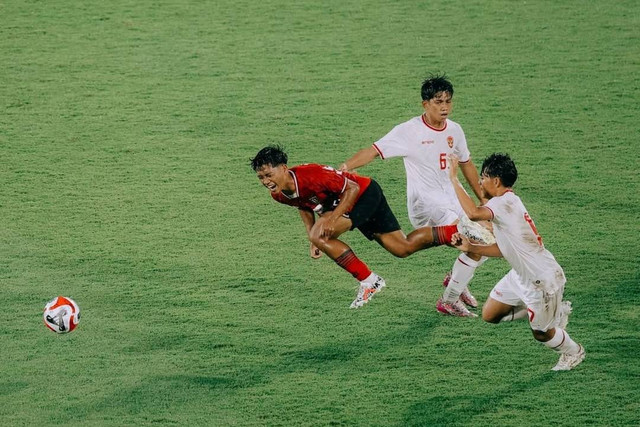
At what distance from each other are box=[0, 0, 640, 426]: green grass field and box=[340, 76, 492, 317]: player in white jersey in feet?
1.99

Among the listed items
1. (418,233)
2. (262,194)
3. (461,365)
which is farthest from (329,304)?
(262,194)

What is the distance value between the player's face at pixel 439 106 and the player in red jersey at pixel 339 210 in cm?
69

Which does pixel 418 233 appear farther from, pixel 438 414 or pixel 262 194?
pixel 262 194

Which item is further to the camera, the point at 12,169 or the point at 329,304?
the point at 12,169

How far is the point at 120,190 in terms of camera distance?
1012cm

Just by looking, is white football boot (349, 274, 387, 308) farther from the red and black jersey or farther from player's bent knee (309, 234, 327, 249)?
the red and black jersey

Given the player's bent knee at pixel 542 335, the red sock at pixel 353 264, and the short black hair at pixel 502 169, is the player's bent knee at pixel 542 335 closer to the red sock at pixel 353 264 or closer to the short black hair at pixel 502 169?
the short black hair at pixel 502 169

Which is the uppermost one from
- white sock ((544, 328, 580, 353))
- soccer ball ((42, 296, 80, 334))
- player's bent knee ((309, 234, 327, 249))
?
player's bent knee ((309, 234, 327, 249))

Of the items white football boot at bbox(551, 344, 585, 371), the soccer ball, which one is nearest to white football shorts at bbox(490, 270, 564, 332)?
white football boot at bbox(551, 344, 585, 371)

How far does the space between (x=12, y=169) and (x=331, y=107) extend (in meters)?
3.50

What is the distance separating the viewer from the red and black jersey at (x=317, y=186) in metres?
7.55

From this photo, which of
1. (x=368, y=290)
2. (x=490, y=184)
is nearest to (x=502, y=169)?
(x=490, y=184)

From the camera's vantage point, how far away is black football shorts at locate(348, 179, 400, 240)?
7734 mm

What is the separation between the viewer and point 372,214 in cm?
779
